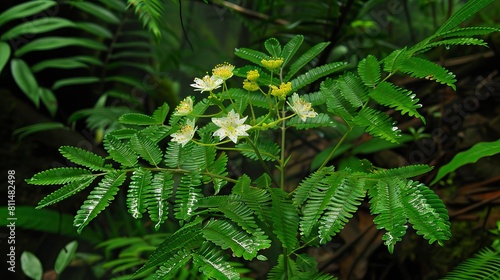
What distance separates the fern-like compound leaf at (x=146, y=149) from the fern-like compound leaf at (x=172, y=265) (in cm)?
18

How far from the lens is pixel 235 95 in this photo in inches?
33.7

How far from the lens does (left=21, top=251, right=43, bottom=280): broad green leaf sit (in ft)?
5.49

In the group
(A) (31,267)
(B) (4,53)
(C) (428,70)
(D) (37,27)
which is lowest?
(A) (31,267)

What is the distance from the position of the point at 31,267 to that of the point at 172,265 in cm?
132

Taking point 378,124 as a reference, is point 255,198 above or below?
below

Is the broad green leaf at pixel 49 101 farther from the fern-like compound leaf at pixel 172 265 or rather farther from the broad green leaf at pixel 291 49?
the fern-like compound leaf at pixel 172 265

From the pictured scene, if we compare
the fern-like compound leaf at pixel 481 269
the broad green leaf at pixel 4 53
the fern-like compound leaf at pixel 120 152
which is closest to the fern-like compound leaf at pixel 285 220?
the fern-like compound leaf at pixel 120 152

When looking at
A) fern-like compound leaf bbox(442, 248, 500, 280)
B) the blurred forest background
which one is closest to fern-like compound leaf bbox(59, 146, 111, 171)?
fern-like compound leaf bbox(442, 248, 500, 280)

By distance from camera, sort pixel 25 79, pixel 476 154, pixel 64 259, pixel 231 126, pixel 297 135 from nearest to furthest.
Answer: pixel 231 126 → pixel 476 154 → pixel 64 259 → pixel 25 79 → pixel 297 135

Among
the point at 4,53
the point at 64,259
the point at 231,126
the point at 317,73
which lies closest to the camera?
the point at 231,126

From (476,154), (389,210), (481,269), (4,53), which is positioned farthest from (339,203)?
(4,53)

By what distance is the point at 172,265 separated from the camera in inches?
23.8

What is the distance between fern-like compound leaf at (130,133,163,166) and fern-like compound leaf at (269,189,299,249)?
202 millimetres

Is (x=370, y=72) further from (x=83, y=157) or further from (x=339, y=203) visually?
(x=83, y=157)
